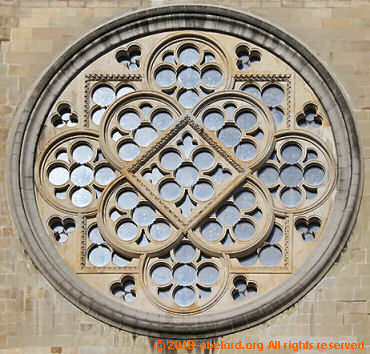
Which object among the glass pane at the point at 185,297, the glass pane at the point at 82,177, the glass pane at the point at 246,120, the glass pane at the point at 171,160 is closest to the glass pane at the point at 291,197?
the glass pane at the point at 246,120

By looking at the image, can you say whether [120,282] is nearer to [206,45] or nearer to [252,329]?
[252,329]

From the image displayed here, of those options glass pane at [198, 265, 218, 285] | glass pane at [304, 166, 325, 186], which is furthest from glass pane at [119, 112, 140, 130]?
glass pane at [304, 166, 325, 186]

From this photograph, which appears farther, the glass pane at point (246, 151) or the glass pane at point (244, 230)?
the glass pane at point (246, 151)

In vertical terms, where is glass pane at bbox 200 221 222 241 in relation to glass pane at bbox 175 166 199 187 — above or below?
below

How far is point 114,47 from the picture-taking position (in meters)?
31.7

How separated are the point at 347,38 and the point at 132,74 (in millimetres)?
3481

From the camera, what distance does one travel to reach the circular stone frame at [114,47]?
29969 millimetres

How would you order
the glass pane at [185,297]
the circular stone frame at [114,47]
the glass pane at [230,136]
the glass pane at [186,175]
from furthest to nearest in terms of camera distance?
the glass pane at [230,136]
the glass pane at [186,175]
the glass pane at [185,297]
the circular stone frame at [114,47]

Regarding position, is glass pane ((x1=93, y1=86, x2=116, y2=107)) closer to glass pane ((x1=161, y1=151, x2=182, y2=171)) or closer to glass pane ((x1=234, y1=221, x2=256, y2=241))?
glass pane ((x1=161, y1=151, x2=182, y2=171))

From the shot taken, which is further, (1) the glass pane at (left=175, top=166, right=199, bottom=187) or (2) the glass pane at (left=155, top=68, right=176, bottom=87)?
(2) the glass pane at (left=155, top=68, right=176, bottom=87)

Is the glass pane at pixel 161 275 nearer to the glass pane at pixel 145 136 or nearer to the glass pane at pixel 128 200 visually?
the glass pane at pixel 128 200

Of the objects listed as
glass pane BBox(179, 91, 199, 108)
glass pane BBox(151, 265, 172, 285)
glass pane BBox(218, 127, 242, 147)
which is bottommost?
glass pane BBox(151, 265, 172, 285)

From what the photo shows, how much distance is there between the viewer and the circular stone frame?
30.0 metres

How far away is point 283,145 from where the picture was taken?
3109 cm
